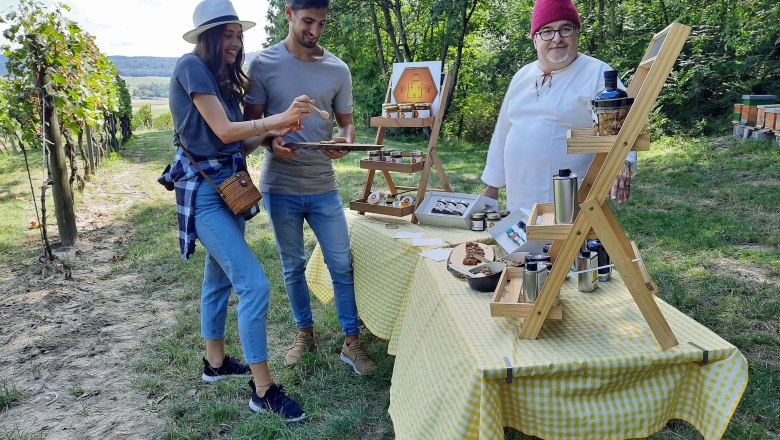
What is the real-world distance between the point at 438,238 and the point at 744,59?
11.4 m

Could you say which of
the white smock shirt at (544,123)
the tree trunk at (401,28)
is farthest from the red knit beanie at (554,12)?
the tree trunk at (401,28)

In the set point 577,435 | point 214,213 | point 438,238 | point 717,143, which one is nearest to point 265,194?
point 214,213

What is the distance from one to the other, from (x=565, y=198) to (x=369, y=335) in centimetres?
214

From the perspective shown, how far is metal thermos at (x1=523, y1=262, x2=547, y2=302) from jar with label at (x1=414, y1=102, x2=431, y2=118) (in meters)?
1.64

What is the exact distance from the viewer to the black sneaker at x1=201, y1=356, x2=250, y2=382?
297 centimetres

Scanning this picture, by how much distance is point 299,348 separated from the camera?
321cm

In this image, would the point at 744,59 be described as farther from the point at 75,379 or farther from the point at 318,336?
the point at 75,379

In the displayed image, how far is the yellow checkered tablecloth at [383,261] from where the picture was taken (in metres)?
2.70

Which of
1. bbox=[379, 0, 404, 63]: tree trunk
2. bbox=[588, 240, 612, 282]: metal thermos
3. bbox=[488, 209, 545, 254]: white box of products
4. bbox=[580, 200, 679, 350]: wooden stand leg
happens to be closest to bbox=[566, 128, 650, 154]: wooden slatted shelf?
bbox=[580, 200, 679, 350]: wooden stand leg

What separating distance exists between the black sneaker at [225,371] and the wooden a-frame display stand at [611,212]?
6.06ft

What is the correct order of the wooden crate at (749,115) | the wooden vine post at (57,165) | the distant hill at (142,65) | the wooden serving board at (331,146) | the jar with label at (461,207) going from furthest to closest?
the distant hill at (142,65) → the wooden crate at (749,115) → the wooden vine post at (57,165) → the jar with label at (461,207) → the wooden serving board at (331,146)

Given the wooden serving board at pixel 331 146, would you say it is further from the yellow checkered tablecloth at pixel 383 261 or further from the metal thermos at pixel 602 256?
the metal thermos at pixel 602 256

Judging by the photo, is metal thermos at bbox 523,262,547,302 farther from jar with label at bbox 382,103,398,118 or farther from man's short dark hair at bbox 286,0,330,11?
jar with label at bbox 382,103,398,118

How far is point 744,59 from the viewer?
11406mm
